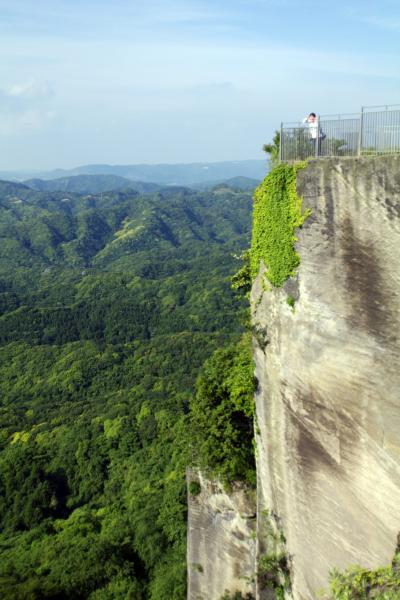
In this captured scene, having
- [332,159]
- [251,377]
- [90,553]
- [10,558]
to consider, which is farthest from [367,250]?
[10,558]

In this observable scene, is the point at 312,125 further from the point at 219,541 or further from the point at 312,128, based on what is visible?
the point at 219,541

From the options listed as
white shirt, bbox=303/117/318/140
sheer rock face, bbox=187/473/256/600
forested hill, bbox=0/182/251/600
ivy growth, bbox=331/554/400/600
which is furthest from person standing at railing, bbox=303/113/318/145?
sheer rock face, bbox=187/473/256/600

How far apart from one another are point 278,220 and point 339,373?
535 cm

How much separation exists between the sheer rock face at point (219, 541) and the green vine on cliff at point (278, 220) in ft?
36.3

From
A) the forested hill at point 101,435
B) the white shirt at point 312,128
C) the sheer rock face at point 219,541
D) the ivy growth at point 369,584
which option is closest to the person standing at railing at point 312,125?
the white shirt at point 312,128

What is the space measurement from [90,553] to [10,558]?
37.0ft

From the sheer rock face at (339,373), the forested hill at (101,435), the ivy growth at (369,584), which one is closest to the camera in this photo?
the ivy growth at (369,584)

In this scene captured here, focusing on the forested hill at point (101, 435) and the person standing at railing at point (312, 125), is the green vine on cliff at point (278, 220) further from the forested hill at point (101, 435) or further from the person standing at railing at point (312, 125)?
the forested hill at point (101, 435)

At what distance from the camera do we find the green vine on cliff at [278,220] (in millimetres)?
17203

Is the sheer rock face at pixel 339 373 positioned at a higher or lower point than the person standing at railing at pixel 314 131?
lower

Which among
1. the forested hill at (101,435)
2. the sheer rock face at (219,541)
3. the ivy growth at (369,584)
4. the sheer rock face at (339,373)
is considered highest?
the sheer rock face at (339,373)

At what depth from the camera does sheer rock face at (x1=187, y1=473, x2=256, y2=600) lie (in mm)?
23781

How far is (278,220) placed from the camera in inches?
709

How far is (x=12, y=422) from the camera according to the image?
87.7 meters
